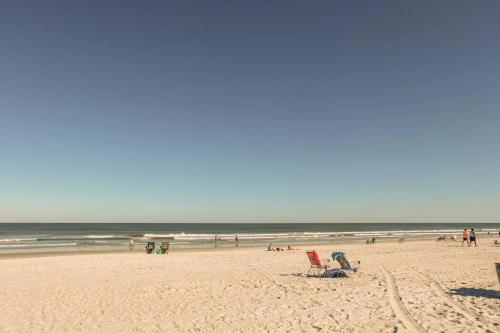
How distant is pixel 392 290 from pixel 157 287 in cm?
787

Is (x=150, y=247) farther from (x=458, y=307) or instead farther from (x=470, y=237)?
(x=470, y=237)

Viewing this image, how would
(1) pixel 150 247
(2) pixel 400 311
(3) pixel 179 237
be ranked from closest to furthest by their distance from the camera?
(2) pixel 400 311 < (1) pixel 150 247 < (3) pixel 179 237

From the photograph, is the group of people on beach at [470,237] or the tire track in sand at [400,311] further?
the group of people on beach at [470,237]

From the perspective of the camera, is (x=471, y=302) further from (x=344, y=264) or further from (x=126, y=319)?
(x=126, y=319)

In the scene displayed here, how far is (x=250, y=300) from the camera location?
1046cm

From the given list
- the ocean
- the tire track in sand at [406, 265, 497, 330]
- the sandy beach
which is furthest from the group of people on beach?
the tire track in sand at [406, 265, 497, 330]

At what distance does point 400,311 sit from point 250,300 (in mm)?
4047

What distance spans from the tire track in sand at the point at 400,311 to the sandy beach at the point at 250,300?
23 millimetres

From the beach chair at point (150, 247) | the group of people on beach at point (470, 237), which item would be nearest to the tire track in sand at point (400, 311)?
the beach chair at point (150, 247)

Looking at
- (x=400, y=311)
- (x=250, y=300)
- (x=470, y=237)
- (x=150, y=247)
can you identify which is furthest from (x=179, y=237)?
(x=400, y=311)

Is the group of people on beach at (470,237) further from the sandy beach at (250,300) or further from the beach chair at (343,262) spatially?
the beach chair at (343,262)

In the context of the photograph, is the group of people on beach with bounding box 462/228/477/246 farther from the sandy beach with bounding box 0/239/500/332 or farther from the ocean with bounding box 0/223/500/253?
the sandy beach with bounding box 0/239/500/332

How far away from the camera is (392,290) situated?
11414 mm

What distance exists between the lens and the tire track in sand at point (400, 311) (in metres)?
7.65
